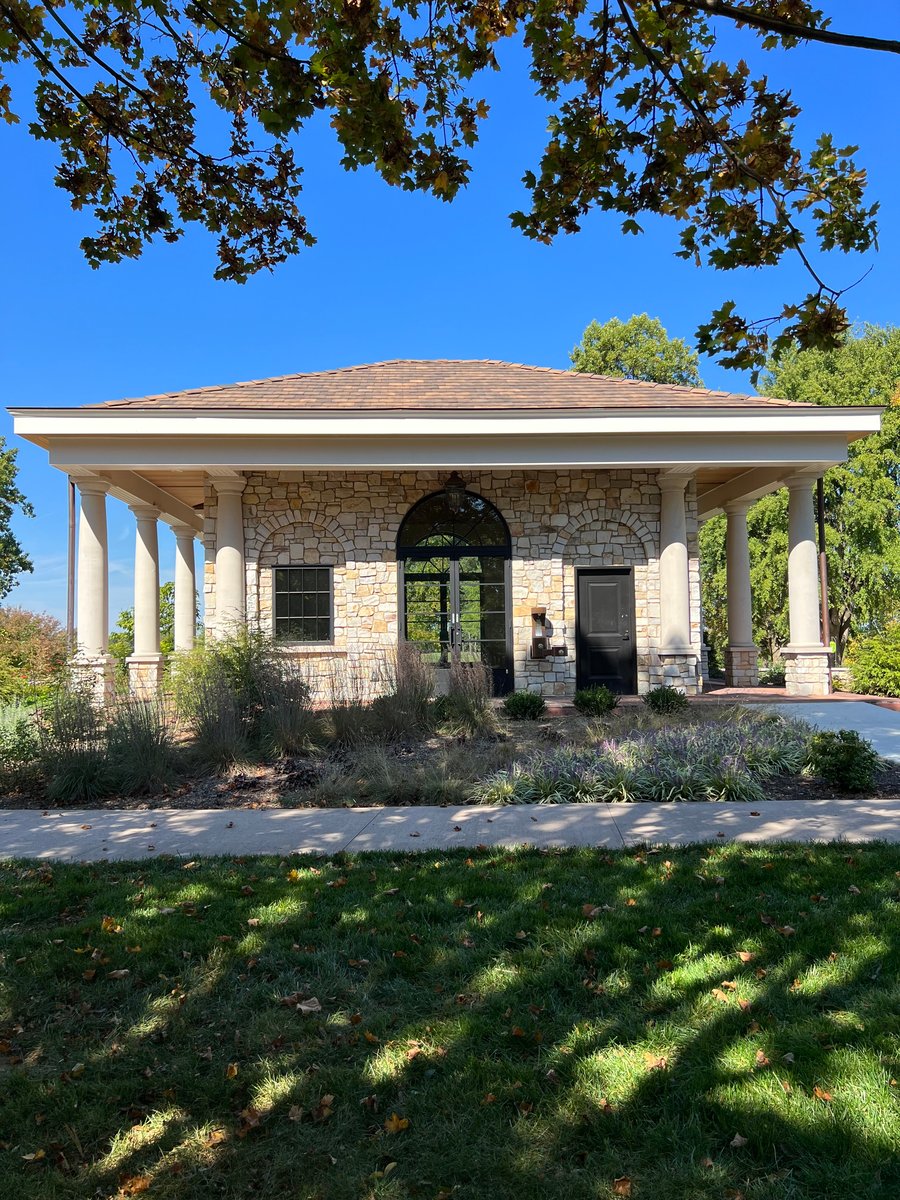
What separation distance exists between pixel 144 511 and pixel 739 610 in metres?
12.5

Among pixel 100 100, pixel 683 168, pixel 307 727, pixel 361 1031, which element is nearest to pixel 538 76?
pixel 683 168

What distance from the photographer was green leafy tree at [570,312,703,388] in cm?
2794

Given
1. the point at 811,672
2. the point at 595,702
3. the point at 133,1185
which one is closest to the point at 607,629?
the point at 595,702

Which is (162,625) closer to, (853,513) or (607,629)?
(607,629)

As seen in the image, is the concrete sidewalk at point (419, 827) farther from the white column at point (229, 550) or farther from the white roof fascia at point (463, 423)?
the white roof fascia at point (463, 423)

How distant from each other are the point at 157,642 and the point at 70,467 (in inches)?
165

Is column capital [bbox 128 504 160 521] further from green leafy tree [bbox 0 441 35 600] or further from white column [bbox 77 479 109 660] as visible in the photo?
green leafy tree [bbox 0 441 35 600]

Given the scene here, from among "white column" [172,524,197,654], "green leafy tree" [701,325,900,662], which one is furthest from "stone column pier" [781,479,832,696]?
"white column" [172,524,197,654]

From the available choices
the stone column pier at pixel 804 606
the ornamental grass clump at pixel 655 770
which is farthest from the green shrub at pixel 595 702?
the stone column pier at pixel 804 606

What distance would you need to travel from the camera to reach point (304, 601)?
44.0 ft

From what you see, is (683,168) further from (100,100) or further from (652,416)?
(652,416)

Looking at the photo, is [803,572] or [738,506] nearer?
[803,572]

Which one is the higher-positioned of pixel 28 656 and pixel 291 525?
pixel 291 525

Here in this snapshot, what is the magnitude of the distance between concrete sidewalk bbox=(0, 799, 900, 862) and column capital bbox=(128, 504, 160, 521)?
1019cm
